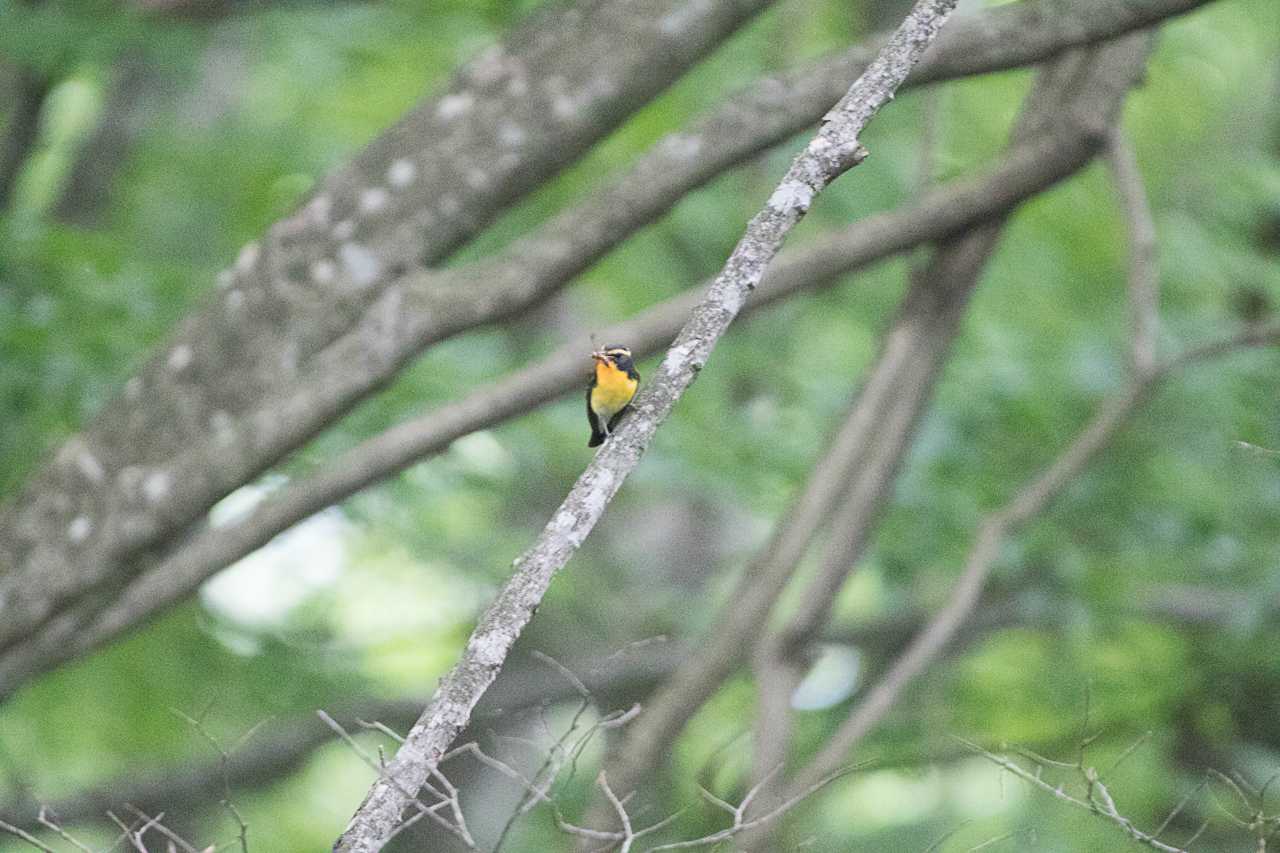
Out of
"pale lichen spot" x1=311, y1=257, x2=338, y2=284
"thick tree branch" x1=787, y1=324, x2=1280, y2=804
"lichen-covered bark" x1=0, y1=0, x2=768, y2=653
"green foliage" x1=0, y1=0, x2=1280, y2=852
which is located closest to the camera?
"lichen-covered bark" x1=0, y1=0, x2=768, y2=653

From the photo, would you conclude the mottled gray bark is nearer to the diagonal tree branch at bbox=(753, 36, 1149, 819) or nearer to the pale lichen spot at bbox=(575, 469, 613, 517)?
the diagonal tree branch at bbox=(753, 36, 1149, 819)

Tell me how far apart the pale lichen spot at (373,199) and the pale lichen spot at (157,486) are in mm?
1216

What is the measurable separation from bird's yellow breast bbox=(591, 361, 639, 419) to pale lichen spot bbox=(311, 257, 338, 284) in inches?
81.4

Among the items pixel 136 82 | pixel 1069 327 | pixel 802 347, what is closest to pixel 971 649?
A: pixel 1069 327

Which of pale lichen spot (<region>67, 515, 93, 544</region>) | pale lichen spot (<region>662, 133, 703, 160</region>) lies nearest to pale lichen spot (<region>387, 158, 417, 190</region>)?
pale lichen spot (<region>662, 133, 703, 160</region>)

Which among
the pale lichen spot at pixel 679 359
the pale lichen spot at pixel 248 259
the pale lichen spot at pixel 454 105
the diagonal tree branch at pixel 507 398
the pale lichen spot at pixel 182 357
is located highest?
the pale lichen spot at pixel 679 359

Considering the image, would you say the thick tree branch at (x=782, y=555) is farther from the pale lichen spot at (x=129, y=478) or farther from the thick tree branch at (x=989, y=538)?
the pale lichen spot at (x=129, y=478)

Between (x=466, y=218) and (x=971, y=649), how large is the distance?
18.8ft

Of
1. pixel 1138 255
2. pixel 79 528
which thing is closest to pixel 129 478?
pixel 79 528

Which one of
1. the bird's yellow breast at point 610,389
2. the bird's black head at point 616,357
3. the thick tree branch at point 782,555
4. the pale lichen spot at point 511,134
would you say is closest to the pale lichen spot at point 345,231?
the pale lichen spot at point 511,134

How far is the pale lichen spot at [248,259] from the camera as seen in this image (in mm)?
5636

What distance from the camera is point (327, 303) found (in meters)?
5.57

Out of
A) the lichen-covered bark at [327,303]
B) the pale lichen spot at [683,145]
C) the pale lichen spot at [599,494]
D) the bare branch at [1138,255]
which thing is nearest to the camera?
the pale lichen spot at [599,494]

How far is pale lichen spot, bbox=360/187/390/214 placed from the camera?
5539 millimetres
